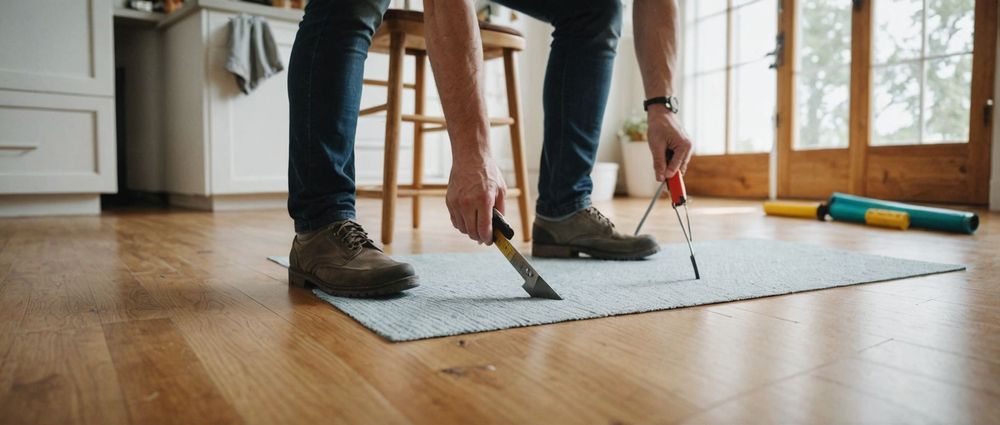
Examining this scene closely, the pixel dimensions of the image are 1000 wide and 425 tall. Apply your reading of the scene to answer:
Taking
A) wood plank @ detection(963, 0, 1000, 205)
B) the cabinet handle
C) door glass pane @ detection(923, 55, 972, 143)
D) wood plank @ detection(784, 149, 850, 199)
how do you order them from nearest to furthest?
the cabinet handle, wood plank @ detection(963, 0, 1000, 205), door glass pane @ detection(923, 55, 972, 143), wood plank @ detection(784, 149, 850, 199)

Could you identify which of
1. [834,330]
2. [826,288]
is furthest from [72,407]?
[826,288]

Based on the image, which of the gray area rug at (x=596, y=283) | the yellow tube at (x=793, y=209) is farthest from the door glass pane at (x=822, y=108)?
the gray area rug at (x=596, y=283)

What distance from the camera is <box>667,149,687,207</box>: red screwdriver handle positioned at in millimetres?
1030

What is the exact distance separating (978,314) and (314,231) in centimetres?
82

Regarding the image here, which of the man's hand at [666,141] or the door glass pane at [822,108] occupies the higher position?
the door glass pane at [822,108]

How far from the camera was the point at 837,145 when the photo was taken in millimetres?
3326

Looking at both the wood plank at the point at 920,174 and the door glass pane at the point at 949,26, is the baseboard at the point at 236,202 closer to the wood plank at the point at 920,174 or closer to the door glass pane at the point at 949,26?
the wood plank at the point at 920,174

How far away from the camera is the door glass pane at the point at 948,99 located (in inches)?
109

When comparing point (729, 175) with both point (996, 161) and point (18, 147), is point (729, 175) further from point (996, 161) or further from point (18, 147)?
point (18, 147)

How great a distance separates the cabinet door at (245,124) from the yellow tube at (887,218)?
2271 millimetres

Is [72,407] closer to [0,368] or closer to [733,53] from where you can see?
[0,368]

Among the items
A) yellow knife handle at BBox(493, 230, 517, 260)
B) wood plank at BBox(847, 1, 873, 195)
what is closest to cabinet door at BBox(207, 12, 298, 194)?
yellow knife handle at BBox(493, 230, 517, 260)

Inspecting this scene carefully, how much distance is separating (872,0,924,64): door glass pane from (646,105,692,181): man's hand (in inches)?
98.1

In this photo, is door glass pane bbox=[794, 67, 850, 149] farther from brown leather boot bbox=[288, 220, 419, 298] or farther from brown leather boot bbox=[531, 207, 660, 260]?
brown leather boot bbox=[288, 220, 419, 298]
